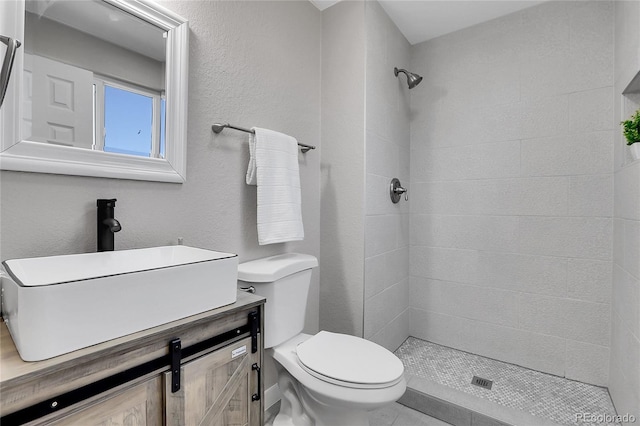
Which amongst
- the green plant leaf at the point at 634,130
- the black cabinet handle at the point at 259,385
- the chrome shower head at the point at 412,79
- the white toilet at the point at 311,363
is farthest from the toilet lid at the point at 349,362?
the chrome shower head at the point at 412,79

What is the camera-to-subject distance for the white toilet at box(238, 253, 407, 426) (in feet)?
3.88

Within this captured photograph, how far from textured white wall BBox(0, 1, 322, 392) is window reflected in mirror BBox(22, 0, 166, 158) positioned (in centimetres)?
14

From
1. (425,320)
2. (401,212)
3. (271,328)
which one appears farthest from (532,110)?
(271,328)

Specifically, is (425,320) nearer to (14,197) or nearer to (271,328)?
(271,328)

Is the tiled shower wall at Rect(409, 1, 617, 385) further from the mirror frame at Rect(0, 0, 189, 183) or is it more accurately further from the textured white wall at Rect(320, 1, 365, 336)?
the mirror frame at Rect(0, 0, 189, 183)

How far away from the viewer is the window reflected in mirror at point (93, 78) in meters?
0.95

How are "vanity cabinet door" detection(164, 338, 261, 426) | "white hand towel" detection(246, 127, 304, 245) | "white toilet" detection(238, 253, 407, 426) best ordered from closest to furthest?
"vanity cabinet door" detection(164, 338, 261, 426)
"white toilet" detection(238, 253, 407, 426)
"white hand towel" detection(246, 127, 304, 245)

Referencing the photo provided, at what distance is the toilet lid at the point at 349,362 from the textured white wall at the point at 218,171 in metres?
0.49

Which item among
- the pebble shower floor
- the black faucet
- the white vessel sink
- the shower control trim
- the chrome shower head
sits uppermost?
the chrome shower head

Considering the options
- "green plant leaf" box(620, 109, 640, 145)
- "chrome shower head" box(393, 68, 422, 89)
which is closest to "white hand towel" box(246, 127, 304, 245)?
"chrome shower head" box(393, 68, 422, 89)

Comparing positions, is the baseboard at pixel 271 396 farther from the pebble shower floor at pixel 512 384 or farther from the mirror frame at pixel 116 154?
the mirror frame at pixel 116 154

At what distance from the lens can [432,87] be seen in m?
2.41

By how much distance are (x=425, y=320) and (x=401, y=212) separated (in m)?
0.87

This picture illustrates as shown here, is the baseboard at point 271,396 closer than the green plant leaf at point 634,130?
No
